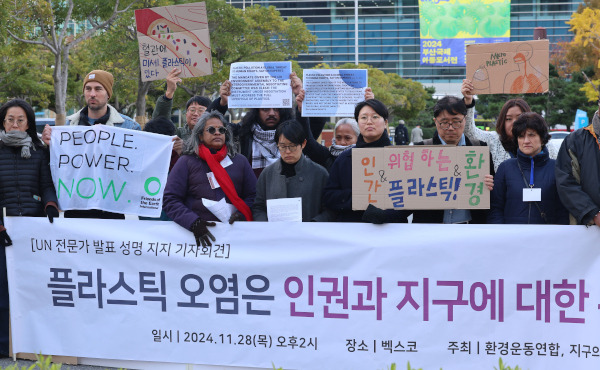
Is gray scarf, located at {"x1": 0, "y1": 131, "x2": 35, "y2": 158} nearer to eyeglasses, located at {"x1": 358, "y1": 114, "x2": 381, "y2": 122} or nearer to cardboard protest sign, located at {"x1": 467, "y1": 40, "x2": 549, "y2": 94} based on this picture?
eyeglasses, located at {"x1": 358, "y1": 114, "x2": 381, "y2": 122}

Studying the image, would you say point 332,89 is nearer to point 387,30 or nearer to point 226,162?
point 226,162

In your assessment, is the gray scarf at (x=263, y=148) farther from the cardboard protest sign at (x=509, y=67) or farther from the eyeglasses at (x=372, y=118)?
the cardboard protest sign at (x=509, y=67)

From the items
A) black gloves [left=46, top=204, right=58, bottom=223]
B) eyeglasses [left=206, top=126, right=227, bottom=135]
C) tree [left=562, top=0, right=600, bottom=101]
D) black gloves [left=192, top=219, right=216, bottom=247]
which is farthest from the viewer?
tree [left=562, top=0, right=600, bottom=101]

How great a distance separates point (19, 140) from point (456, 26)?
34.6ft

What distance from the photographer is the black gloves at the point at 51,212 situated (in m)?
5.15

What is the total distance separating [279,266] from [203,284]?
20.0 inches

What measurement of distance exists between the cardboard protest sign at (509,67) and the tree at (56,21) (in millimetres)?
14881

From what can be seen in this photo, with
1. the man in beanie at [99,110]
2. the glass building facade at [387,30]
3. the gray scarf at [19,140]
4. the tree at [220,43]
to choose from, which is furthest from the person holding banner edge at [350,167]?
the glass building facade at [387,30]

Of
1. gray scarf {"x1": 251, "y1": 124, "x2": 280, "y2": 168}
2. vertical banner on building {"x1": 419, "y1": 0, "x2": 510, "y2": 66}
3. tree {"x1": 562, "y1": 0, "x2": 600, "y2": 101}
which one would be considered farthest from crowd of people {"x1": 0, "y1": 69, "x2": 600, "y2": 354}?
tree {"x1": 562, "y1": 0, "x2": 600, "y2": 101}

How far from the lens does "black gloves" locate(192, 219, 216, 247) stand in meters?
4.80

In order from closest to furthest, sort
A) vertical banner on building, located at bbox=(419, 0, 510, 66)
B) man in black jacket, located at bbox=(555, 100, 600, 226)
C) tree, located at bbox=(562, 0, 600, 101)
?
man in black jacket, located at bbox=(555, 100, 600, 226) → vertical banner on building, located at bbox=(419, 0, 510, 66) → tree, located at bbox=(562, 0, 600, 101)

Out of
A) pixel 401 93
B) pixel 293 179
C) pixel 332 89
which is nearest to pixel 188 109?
pixel 332 89

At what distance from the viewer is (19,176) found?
5.20m

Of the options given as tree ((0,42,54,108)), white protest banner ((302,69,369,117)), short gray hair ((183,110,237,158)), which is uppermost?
tree ((0,42,54,108))
